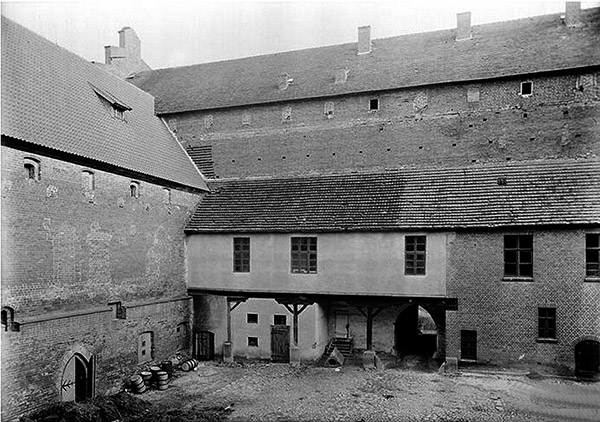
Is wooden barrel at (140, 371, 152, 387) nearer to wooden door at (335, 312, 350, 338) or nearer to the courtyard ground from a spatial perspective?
the courtyard ground

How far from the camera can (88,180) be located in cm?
1491

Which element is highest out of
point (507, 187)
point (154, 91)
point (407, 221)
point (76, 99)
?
point (154, 91)

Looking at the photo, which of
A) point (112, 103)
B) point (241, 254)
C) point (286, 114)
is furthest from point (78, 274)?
→ point (286, 114)

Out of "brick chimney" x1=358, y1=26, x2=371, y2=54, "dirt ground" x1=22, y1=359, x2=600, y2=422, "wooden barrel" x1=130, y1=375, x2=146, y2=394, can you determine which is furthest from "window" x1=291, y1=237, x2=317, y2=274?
"brick chimney" x1=358, y1=26, x2=371, y2=54

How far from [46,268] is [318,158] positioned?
1185 centimetres

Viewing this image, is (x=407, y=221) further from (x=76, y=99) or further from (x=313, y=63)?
(x=76, y=99)

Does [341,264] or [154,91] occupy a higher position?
[154,91]

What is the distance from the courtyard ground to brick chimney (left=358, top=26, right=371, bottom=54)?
1397cm

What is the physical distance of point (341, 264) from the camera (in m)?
18.3

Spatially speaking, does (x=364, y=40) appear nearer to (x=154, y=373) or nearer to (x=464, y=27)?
(x=464, y=27)

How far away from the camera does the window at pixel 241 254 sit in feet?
63.6

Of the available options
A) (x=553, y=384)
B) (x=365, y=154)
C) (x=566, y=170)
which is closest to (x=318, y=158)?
(x=365, y=154)

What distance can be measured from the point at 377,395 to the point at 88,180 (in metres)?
10.3

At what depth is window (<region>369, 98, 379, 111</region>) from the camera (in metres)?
21.4
